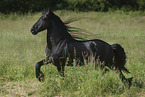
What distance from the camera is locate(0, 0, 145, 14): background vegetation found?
22.2 meters

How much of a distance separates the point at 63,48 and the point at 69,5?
2128 centimetres

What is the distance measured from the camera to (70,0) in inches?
997

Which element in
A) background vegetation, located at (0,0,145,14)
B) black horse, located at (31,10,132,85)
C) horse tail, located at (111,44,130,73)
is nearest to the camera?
black horse, located at (31,10,132,85)

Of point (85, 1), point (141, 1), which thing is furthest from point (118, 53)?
point (141, 1)

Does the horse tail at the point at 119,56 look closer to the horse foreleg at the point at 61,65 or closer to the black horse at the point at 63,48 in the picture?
the black horse at the point at 63,48

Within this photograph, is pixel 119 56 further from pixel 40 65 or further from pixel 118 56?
pixel 40 65

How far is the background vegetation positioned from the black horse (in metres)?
17.7

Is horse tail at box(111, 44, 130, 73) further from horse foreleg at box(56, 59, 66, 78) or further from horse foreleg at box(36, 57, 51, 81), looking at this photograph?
horse foreleg at box(36, 57, 51, 81)

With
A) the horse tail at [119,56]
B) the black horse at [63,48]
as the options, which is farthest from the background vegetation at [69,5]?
the horse tail at [119,56]

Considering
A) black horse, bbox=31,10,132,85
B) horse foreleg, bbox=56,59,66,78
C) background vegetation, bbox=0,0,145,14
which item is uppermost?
background vegetation, bbox=0,0,145,14

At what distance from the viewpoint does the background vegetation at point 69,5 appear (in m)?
22.2

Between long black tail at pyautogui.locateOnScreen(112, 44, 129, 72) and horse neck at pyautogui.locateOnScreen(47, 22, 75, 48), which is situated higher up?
horse neck at pyautogui.locateOnScreen(47, 22, 75, 48)

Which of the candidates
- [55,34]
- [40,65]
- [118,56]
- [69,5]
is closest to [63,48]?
[55,34]

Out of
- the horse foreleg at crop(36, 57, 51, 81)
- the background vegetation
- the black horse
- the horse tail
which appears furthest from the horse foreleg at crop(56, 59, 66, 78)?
the background vegetation
